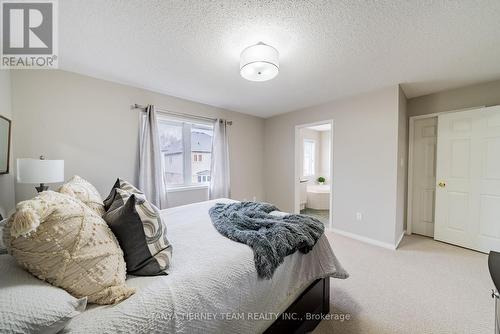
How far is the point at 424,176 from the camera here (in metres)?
3.31

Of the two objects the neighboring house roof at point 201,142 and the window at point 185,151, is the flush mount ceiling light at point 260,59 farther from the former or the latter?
the neighboring house roof at point 201,142

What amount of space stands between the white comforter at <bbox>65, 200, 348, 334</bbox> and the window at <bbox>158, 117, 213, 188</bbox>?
1961 millimetres

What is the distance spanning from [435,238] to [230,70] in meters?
3.91

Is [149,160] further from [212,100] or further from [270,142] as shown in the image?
[270,142]

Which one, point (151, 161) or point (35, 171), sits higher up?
point (151, 161)

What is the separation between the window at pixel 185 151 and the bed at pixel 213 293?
1.91 m

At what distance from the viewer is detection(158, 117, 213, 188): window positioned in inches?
129

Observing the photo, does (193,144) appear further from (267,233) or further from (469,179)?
(469,179)

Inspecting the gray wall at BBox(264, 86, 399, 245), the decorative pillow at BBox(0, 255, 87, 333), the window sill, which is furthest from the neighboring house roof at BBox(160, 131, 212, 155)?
the decorative pillow at BBox(0, 255, 87, 333)

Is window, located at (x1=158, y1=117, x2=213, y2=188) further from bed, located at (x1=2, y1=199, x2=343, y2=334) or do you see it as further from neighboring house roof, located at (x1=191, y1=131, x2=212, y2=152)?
bed, located at (x1=2, y1=199, x2=343, y2=334)

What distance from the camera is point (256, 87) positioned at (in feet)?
9.34

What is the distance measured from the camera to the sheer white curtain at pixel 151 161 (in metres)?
2.84

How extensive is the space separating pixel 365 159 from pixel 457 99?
153 centimetres

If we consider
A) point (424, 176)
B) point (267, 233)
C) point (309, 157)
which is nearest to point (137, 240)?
point (267, 233)
